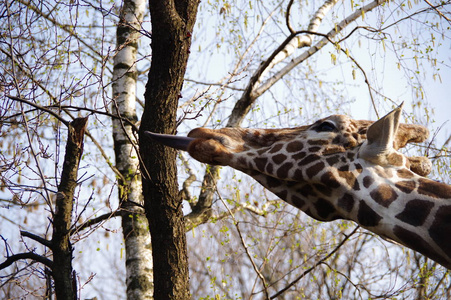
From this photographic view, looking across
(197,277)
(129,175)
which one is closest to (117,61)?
(129,175)

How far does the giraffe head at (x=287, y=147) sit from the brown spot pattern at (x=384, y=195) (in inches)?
4.9

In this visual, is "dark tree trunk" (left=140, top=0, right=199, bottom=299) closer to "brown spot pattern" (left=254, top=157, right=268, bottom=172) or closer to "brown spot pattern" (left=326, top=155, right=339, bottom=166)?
"brown spot pattern" (left=254, top=157, right=268, bottom=172)

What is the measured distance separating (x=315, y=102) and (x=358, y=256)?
4.24m

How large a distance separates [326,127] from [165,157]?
1225mm

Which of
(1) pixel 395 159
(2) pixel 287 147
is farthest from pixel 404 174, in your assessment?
(2) pixel 287 147

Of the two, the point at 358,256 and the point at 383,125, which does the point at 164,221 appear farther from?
the point at 358,256

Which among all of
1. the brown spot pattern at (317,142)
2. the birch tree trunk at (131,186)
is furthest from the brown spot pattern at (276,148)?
the birch tree trunk at (131,186)

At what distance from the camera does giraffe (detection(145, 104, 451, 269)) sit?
A: 6.64 ft

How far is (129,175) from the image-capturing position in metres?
5.73

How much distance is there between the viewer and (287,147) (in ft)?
7.84

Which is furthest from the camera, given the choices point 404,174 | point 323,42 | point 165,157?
point 323,42

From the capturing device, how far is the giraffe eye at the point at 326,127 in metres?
2.38

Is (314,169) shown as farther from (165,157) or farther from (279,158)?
(165,157)

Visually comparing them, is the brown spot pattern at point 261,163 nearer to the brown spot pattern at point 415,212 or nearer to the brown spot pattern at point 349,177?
the brown spot pattern at point 349,177
